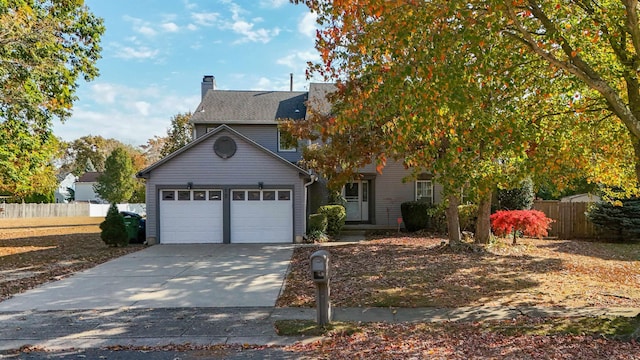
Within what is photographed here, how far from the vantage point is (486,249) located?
1323 cm

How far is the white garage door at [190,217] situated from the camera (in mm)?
16312

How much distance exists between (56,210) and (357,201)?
36.3 m

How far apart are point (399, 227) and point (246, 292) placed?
44.1 feet

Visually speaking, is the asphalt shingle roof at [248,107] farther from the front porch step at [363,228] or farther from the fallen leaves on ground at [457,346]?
the fallen leaves on ground at [457,346]

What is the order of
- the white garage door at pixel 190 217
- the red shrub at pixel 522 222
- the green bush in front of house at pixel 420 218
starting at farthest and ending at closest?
the green bush in front of house at pixel 420 218 < the white garage door at pixel 190 217 < the red shrub at pixel 522 222

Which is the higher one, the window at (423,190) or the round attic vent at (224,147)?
the round attic vent at (224,147)

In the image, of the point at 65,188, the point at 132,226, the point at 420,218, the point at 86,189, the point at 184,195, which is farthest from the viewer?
the point at 65,188

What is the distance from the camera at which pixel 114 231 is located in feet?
50.9

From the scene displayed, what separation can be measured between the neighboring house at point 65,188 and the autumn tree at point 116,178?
100 feet

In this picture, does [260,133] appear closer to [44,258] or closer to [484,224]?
[44,258]

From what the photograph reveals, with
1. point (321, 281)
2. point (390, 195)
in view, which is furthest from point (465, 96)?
point (390, 195)

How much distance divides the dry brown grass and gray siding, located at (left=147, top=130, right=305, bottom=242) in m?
3.08

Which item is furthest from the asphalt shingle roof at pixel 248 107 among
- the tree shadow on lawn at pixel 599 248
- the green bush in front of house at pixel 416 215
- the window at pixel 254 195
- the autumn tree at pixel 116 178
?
the autumn tree at pixel 116 178

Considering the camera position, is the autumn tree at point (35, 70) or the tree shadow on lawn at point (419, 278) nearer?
the tree shadow on lawn at point (419, 278)
